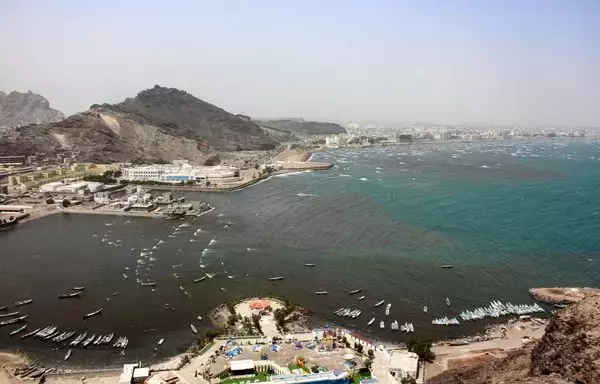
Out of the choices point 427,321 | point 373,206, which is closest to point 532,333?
point 427,321

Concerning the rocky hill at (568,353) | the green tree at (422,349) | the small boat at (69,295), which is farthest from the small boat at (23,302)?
the rocky hill at (568,353)

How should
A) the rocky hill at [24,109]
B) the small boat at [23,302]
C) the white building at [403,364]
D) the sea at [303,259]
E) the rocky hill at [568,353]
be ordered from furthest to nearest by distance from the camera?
the rocky hill at [24,109] → the small boat at [23,302] → the sea at [303,259] → the white building at [403,364] → the rocky hill at [568,353]

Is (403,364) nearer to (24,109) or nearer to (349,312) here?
(349,312)

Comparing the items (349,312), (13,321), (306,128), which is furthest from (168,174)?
(306,128)

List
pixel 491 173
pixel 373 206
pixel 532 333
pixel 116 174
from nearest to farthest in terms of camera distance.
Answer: pixel 532 333 → pixel 373 206 → pixel 116 174 → pixel 491 173

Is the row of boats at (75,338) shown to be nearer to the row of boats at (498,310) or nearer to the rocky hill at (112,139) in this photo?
the row of boats at (498,310)

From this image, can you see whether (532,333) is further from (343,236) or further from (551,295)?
(343,236)
